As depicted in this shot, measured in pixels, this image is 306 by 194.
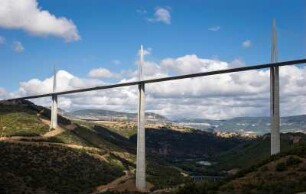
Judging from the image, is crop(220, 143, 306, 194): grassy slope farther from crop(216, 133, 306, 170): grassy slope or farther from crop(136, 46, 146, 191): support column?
crop(216, 133, 306, 170): grassy slope

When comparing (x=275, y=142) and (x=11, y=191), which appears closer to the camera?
(x=275, y=142)

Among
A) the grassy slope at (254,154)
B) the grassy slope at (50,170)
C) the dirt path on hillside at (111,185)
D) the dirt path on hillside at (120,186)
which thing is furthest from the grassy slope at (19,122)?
the grassy slope at (254,154)

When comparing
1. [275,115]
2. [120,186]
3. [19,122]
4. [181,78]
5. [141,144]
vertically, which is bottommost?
[120,186]

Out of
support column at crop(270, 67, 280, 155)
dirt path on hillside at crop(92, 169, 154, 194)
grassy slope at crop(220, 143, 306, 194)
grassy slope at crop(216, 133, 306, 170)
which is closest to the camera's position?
grassy slope at crop(220, 143, 306, 194)

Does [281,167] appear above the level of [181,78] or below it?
below

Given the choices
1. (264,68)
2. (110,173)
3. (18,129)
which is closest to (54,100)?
(18,129)

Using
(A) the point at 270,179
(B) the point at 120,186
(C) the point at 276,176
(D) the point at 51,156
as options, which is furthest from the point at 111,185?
(A) the point at 270,179

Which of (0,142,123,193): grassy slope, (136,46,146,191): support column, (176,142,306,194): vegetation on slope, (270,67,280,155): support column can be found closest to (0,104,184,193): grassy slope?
(0,142,123,193): grassy slope

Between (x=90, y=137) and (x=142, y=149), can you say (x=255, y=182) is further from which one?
(x=90, y=137)

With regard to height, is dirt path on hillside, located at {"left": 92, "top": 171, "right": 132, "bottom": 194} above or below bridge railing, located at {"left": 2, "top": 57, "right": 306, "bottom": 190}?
below

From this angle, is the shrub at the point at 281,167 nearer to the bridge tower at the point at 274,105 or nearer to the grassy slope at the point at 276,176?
the grassy slope at the point at 276,176

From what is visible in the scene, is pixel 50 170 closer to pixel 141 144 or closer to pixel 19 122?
pixel 141 144
